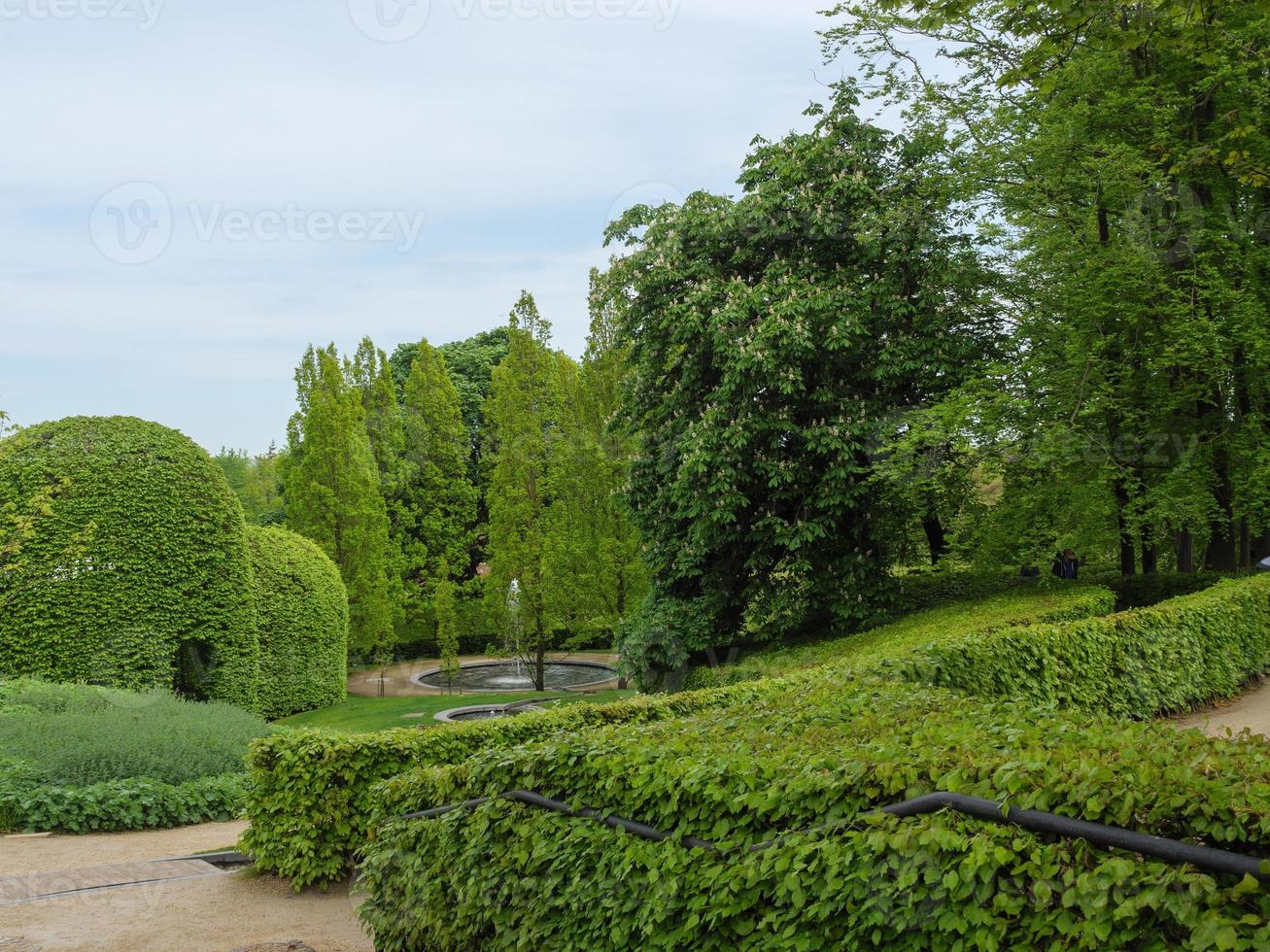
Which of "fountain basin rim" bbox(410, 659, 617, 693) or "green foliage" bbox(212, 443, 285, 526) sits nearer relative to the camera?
"fountain basin rim" bbox(410, 659, 617, 693)

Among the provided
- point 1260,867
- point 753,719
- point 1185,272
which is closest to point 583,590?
point 1185,272

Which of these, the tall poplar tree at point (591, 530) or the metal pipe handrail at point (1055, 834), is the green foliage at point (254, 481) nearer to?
the tall poplar tree at point (591, 530)

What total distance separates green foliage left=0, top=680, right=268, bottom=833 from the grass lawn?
20.8 ft

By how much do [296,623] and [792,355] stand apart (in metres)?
13.4

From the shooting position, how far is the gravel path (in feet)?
36.7

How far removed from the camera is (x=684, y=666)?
1587 centimetres

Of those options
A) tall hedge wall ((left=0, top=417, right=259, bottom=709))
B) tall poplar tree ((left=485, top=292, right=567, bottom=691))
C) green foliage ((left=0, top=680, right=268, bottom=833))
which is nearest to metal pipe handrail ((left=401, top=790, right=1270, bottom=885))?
green foliage ((left=0, top=680, right=268, bottom=833))

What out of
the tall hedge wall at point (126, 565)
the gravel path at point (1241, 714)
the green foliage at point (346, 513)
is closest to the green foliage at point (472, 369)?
the green foliage at point (346, 513)

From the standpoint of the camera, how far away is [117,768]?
1081 centimetres

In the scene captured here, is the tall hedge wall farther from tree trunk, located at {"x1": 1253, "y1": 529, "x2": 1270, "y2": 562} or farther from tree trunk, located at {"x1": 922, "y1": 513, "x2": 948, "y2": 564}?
tree trunk, located at {"x1": 1253, "y1": 529, "x2": 1270, "y2": 562}

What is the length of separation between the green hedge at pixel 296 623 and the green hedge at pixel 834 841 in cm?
1685

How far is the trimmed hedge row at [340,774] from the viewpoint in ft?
25.6

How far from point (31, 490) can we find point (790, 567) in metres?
12.8

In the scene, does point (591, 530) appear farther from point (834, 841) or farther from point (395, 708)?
point (834, 841)
